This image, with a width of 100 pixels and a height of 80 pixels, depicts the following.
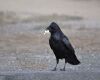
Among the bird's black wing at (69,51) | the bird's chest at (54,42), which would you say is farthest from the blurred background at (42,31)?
the bird's chest at (54,42)

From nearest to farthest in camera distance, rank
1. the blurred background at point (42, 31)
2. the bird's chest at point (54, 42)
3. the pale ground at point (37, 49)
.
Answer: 1. the bird's chest at point (54, 42)
2. the pale ground at point (37, 49)
3. the blurred background at point (42, 31)

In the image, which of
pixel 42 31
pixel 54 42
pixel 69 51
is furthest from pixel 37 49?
pixel 54 42

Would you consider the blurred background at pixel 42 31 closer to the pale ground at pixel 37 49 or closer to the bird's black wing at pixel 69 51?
the pale ground at pixel 37 49

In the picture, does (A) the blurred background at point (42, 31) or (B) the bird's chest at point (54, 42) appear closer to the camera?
(B) the bird's chest at point (54, 42)

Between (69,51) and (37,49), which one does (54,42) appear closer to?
(69,51)

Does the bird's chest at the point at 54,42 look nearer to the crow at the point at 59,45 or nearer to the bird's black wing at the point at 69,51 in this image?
the crow at the point at 59,45

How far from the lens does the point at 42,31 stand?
22500 mm

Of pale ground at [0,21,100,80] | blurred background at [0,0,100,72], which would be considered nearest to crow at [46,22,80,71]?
pale ground at [0,21,100,80]

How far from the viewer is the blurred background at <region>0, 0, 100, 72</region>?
1448 centimetres

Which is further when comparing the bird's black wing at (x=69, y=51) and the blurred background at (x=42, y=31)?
the blurred background at (x=42, y=31)

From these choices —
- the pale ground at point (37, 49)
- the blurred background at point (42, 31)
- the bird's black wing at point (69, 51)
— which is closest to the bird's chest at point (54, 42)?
the bird's black wing at point (69, 51)

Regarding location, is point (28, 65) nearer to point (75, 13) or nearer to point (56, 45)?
point (56, 45)

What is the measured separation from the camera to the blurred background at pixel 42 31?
1448cm

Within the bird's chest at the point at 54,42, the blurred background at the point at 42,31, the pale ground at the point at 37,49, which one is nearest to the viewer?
the bird's chest at the point at 54,42
